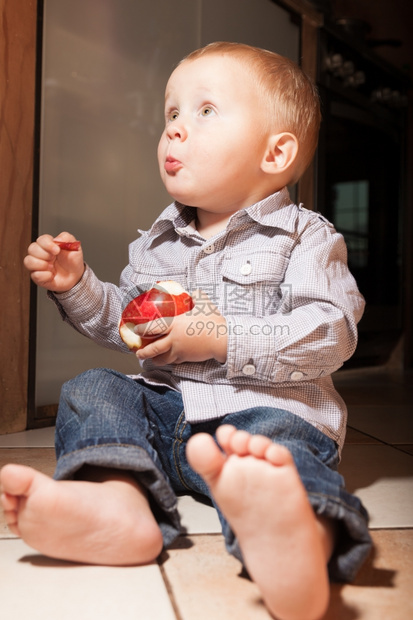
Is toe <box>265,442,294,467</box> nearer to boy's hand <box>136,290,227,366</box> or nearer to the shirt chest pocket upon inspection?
boy's hand <box>136,290,227,366</box>

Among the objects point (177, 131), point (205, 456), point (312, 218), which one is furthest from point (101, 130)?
point (205, 456)

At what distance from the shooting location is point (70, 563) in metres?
0.66

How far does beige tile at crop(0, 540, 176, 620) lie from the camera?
1.85ft

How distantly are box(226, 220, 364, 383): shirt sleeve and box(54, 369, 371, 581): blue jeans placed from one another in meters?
0.07

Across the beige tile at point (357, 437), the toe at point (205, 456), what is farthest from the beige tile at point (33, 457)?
the beige tile at point (357, 437)

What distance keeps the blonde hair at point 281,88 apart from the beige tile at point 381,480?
1.75 feet

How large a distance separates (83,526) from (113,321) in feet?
1.50

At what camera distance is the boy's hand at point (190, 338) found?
79 centimetres

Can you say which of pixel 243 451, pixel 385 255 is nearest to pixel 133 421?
pixel 243 451

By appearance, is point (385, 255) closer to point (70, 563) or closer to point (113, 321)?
point (113, 321)

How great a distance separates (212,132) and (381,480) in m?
0.63

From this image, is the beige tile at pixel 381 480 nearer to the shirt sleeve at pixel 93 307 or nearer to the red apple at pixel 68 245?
the shirt sleeve at pixel 93 307

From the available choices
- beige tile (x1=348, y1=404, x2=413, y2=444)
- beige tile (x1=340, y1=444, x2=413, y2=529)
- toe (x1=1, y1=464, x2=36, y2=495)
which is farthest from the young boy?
beige tile (x1=348, y1=404, x2=413, y2=444)

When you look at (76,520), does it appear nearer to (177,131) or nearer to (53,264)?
(53,264)
